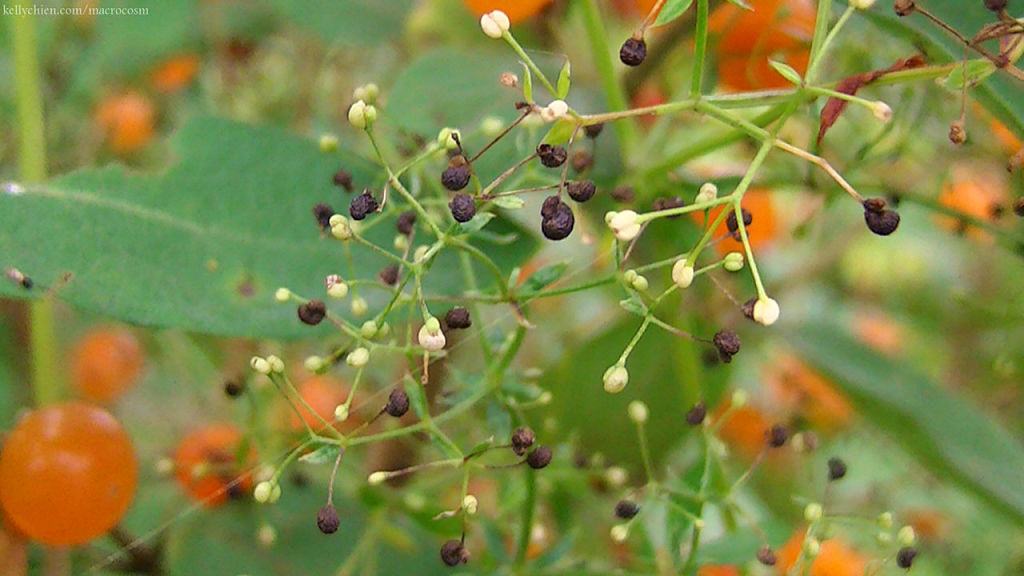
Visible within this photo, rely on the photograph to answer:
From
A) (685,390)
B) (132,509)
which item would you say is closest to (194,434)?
(132,509)

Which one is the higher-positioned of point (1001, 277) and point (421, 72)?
point (421, 72)

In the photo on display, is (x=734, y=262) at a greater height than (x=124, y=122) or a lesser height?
greater

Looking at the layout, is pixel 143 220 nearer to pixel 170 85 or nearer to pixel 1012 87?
pixel 1012 87

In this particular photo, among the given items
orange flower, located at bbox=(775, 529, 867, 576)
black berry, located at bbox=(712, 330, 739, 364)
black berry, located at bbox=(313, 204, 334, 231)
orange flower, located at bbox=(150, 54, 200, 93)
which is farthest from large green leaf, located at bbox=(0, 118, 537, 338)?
orange flower, located at bbox=(150, 54, 200, 93)

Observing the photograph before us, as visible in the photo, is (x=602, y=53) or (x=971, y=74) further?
(x=602, y=53)

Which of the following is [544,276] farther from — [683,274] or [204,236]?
[204,236]

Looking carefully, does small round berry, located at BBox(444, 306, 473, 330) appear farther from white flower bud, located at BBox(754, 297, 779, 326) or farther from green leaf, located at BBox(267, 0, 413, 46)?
green leaf, located at BBox(267, 0, 413, 46)

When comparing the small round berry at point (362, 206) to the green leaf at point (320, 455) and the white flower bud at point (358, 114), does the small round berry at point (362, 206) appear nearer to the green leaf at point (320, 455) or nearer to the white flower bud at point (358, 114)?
the white flower bud at point (358, 114)

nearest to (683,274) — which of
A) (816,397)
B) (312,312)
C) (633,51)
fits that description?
(633,51)
